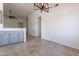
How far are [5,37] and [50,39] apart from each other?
9.25 feet

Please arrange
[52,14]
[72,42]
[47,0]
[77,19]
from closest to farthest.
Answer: [47,0] < [77,19] < [72,42] < [52,14]

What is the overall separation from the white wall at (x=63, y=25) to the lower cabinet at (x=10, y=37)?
6.06 feet

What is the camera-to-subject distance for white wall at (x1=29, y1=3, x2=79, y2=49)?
4.24 meters

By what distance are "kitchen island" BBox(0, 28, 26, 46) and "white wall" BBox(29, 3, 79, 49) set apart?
1779mm

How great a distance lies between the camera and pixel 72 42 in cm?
446

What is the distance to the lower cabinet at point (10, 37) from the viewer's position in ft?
15.3

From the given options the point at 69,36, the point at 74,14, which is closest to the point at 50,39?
the point at 69,36

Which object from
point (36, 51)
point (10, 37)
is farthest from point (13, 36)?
point (36, 51)

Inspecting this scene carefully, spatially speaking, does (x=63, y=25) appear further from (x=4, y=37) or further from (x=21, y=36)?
(x=4, y=37)

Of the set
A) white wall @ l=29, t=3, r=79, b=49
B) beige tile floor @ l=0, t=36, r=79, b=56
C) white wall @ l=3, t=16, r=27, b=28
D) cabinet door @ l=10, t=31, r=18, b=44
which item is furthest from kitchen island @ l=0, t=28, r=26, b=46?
white wall @ l=3, t=16, r=27, b=28

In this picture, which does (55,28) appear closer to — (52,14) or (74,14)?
(52,14)

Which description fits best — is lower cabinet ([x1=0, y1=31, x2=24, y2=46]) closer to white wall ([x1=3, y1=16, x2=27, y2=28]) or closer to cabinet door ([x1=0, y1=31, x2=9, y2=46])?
cabinet door ([x1=0, y1=31, x2=9, y2=46])

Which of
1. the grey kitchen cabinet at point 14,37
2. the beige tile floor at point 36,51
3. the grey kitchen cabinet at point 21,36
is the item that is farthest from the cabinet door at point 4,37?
the grey kitchen cabinet at point 21,36

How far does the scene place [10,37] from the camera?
5.04m
